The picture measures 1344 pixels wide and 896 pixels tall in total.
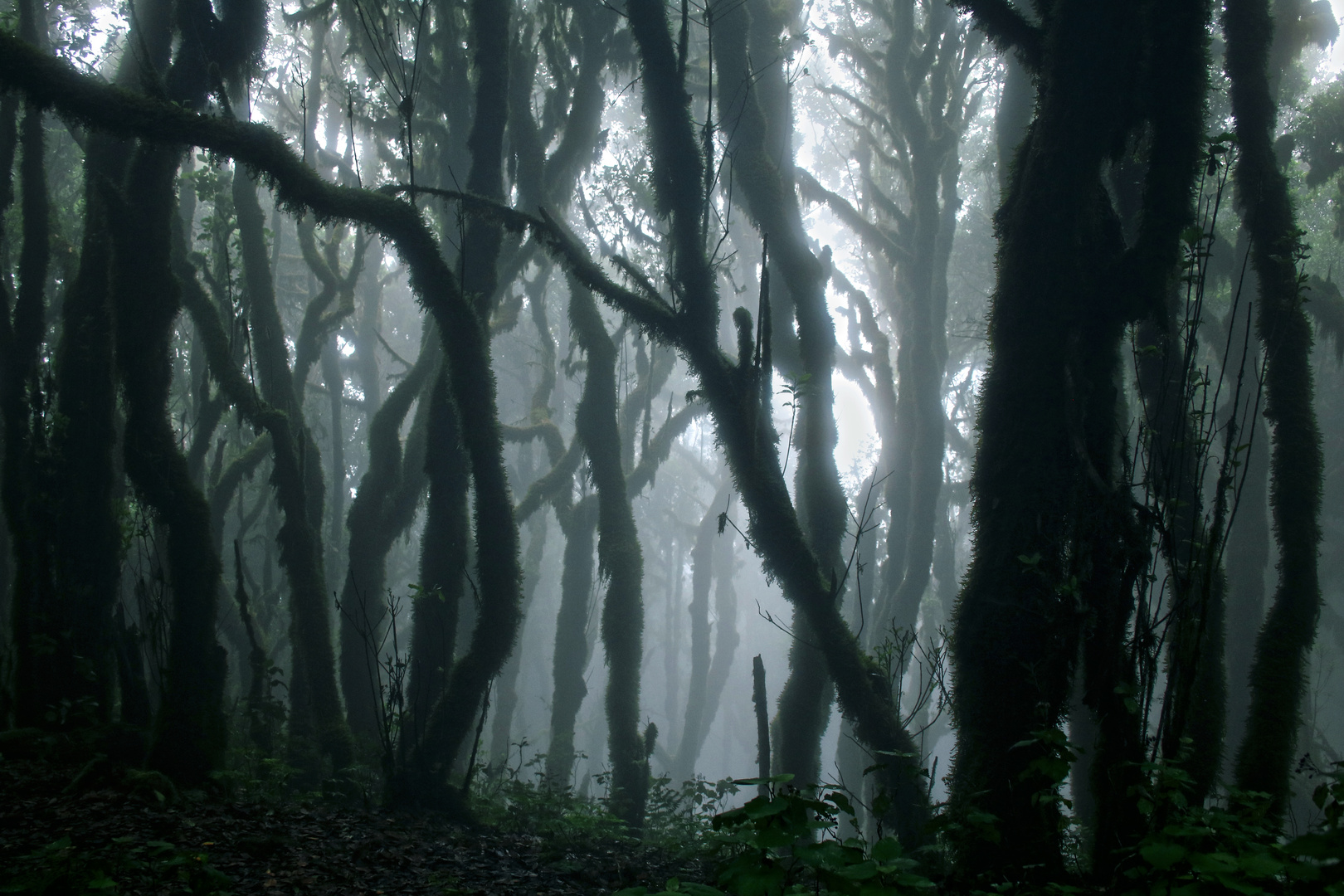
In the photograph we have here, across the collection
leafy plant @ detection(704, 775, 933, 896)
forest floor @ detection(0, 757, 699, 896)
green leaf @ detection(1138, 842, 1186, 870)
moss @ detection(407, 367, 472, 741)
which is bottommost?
forest floor @ detection(0, 757, 699, 896)

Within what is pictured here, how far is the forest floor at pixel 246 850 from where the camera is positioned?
4.02 meters

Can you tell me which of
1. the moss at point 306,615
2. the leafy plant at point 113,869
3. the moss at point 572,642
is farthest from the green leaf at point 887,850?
the moss at point 572,642

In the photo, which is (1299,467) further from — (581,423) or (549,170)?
(549,170)

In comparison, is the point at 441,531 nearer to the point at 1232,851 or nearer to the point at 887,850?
the point at 887,850

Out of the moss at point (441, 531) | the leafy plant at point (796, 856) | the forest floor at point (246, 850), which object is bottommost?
the forest floor at point (246, 850)

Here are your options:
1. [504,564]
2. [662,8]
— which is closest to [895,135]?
[662,8]

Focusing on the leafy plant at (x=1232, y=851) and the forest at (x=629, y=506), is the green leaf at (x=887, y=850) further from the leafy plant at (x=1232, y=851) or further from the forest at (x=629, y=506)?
the leafy plant at (x=1232, y=851)

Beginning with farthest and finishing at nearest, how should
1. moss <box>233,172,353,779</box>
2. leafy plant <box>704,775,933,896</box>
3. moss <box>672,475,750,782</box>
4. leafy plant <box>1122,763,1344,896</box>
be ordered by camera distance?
moss <box>672,475,750,782</box> → moss <box>233,172,353,779</box> → leafy plant <box>704,775,933,896</box> → leafy plant <box>1122,763,1344,896</box>

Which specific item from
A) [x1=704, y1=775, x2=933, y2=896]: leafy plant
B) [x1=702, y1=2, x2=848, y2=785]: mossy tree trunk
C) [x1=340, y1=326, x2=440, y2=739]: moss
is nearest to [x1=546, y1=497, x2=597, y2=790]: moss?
[x1=340, y1=326, x2=440, y2=739]: moss

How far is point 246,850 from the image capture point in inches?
191

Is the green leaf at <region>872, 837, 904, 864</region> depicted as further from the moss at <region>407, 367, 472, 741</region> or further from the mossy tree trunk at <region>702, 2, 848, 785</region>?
the moss at <region>407, 367, 472, 741</region>

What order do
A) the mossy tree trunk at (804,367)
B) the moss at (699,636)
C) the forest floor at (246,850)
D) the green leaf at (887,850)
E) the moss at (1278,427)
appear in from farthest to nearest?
the moss at (699,636), the mossy tree trunk at (804,367), the moss at (1278,427), the forest floor at (246,850), the green leaf at (887,850)

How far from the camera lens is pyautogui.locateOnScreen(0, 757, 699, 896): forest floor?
4016 mm

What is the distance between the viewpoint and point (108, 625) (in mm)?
8445
